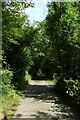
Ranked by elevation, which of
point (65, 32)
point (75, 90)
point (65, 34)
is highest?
point (65, 32)

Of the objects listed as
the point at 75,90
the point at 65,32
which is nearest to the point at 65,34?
the point at 65,32

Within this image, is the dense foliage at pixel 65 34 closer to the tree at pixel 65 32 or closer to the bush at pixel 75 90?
the tree at pixel 65 32

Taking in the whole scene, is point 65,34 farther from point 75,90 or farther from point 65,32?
point 75,90

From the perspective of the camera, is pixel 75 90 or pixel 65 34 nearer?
pixel 75 90

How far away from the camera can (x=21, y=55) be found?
23.1 metres

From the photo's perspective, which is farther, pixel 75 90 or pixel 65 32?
pixel 65 32

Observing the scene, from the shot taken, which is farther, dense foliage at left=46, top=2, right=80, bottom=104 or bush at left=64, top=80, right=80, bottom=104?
dense foliage at left=46, top=2, right=80, bottom=104

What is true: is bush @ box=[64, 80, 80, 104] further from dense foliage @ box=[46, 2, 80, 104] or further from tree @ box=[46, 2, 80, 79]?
tree @ box=[46, 2, 80, 79]

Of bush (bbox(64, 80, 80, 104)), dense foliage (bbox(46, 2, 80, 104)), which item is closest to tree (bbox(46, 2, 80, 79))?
dense foliage (bbox(46, 2, 80, 104))

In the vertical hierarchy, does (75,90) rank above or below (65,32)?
below

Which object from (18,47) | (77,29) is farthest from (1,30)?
(18,47)

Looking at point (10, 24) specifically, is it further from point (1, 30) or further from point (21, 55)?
point (21, 55)

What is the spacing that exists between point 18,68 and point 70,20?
23.0 ft

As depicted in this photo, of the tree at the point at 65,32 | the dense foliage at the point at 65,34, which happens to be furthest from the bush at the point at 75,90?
the tree at the point at 65,32
